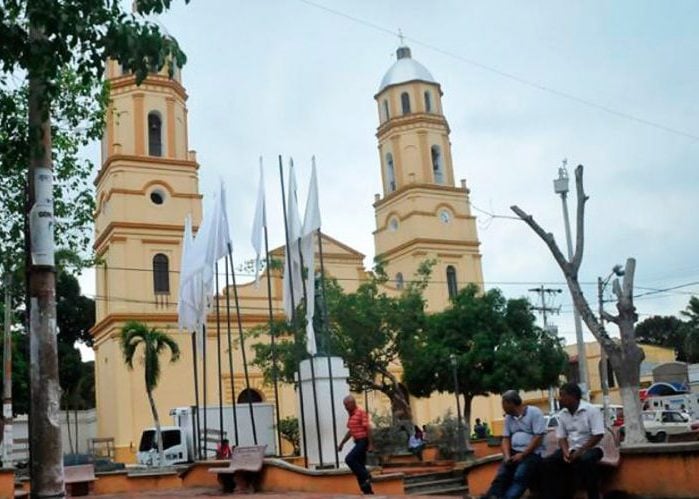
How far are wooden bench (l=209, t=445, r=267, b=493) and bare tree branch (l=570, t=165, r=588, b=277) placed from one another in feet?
20.9

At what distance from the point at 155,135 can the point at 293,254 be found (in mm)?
23296

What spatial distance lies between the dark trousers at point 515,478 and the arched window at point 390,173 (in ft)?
121

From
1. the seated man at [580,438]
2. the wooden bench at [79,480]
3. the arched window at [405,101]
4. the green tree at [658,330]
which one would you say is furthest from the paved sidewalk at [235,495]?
the green tree at [658,330]

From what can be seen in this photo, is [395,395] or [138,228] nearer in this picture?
[395,395]

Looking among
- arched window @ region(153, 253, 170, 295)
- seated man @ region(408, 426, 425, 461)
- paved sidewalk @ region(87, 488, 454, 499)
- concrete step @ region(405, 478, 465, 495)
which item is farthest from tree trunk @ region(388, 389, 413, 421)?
paved sidewalk @ region(87, 488, 454, 499)

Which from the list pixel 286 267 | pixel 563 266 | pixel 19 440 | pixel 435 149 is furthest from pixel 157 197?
pixel 563 266

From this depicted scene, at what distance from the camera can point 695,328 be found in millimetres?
48344

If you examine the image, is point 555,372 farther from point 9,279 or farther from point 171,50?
point 171,50

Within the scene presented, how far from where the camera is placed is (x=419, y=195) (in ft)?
139

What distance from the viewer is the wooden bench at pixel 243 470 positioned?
43.7ft

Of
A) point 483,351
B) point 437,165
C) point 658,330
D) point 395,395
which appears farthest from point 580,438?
point 658,330

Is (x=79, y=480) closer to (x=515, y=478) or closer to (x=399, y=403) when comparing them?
(x=515, y=478)

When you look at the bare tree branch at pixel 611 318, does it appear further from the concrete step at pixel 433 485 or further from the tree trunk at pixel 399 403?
the tree trunk at pixel 399 403

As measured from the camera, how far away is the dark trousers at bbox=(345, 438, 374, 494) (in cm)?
1049
